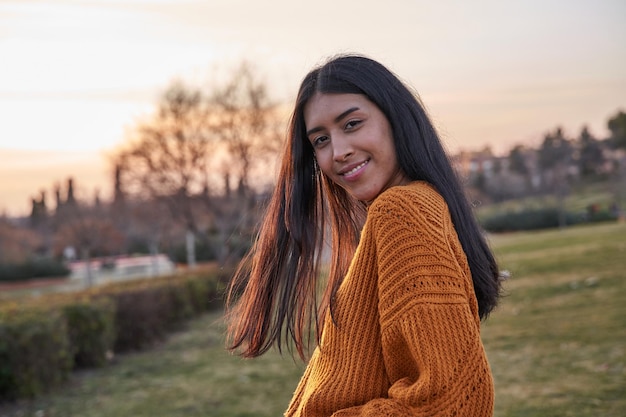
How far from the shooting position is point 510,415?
19.3 feet

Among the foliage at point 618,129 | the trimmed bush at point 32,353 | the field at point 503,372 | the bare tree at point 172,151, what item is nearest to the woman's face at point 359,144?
the field at point 503,372

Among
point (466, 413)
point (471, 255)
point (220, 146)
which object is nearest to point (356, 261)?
point (471, 255)

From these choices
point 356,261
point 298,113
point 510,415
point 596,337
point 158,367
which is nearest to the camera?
point 356,261

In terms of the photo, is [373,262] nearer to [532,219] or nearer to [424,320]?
[424,320]

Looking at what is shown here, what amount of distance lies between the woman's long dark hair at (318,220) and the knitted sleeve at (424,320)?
8.0 inches

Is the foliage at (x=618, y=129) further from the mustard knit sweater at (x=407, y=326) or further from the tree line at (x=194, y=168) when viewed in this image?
the mustard knit sweater at (x=407, y=326)

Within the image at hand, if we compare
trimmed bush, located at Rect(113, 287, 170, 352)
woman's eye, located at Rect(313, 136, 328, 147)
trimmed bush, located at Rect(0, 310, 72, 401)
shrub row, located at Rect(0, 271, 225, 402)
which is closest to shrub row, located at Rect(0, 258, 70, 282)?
shrub row, located at Rect(0, 271, 225, 402)

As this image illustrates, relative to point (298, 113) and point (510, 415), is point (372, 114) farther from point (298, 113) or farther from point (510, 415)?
point (510, 415)

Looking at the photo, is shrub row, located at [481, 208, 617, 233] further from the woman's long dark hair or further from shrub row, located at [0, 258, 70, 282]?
the woman's long dark hair

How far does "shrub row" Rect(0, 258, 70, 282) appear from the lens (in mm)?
37781

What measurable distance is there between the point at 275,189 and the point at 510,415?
4145 mm

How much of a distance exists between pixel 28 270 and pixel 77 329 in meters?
30.2

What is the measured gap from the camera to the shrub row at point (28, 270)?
1487 inches

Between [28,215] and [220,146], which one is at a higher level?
[220,146]
